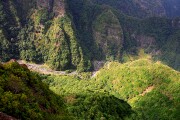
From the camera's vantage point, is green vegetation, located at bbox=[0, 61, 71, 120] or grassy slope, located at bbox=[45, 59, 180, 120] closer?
green vegetation, located at bbox=[0, 61, 71, 120]

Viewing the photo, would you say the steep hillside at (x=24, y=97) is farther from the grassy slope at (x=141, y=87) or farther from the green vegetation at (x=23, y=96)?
the grassy slope at (x=141, y=87)

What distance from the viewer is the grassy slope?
364 feet

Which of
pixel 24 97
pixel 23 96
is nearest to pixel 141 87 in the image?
pixel 24 97

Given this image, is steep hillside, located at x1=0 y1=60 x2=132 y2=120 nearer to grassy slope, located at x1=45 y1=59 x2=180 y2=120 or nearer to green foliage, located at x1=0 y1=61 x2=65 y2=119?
green foliage, located at x1=0 y1=61 x2=65 y2=119

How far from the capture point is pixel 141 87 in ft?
447

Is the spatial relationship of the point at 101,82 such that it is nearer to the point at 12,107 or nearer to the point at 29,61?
the point at 29,61

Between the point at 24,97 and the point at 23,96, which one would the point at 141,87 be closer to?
the point at 24,97

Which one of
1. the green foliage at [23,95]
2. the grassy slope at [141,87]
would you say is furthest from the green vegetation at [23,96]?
the grassy slope at [141,87]

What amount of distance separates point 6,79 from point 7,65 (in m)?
4.74

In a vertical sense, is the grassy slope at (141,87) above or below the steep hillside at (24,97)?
below

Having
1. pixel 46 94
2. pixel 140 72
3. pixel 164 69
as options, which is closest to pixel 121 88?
pixel 140 72

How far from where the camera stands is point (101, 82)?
160125 mm

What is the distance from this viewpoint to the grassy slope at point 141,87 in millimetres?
110981

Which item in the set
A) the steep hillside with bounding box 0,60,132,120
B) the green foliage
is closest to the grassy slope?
the steep hillside with bounding box 0,60,132,120
